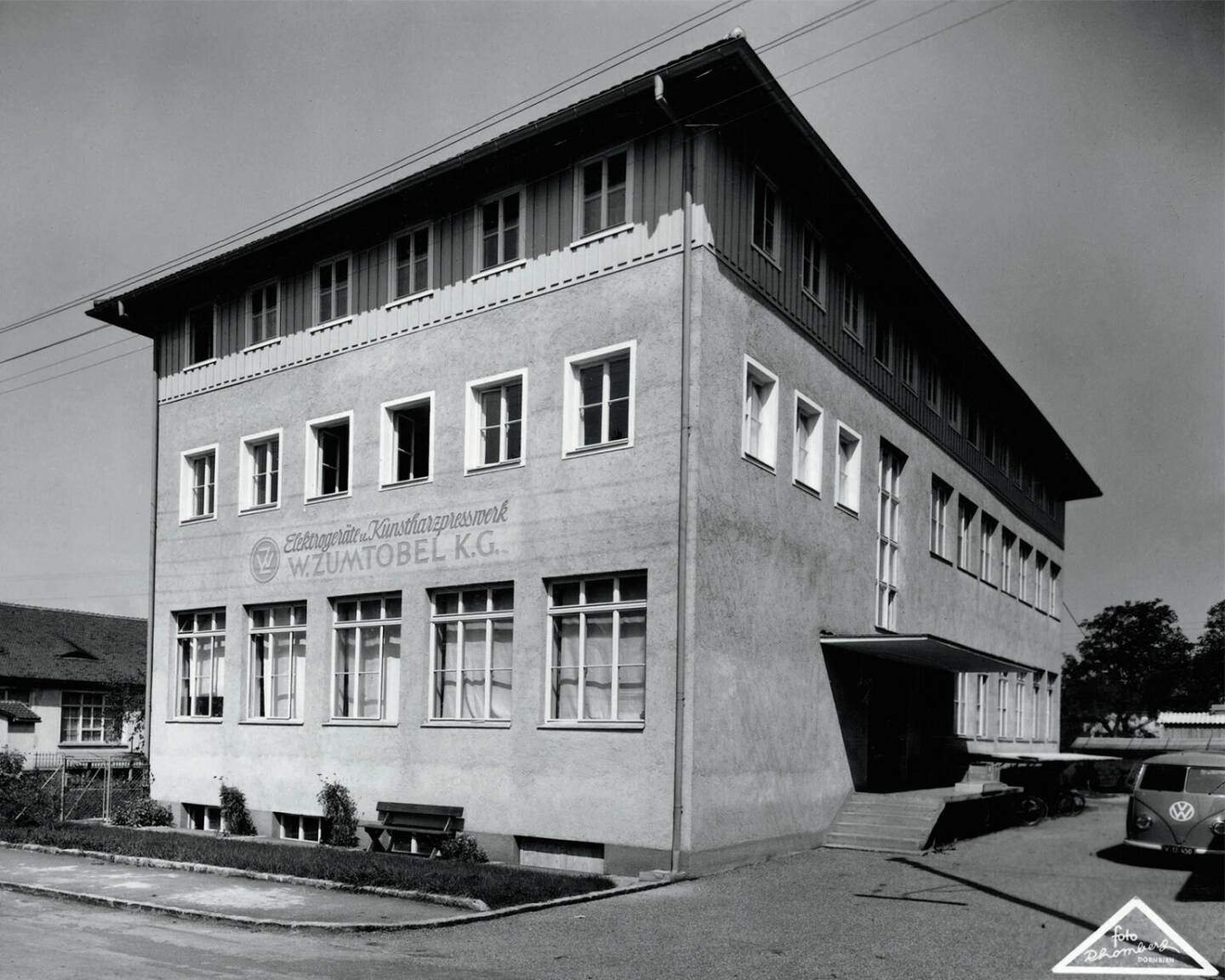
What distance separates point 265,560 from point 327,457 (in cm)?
217

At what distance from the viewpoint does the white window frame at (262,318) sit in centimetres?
2280

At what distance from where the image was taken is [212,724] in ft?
74.9

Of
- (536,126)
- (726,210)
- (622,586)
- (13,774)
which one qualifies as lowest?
(13,774)

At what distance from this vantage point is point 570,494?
17672 mm

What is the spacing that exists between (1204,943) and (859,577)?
10576 millimetres

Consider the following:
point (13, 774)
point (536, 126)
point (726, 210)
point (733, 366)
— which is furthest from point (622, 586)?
point (13, 774)

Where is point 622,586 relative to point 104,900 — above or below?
above

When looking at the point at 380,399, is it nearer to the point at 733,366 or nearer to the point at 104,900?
the point at 733,366

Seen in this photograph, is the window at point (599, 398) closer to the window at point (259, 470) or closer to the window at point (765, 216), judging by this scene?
the window at point (765, 216)

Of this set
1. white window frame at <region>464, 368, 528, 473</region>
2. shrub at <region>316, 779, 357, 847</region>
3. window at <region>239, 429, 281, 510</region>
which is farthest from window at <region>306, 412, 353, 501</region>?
shrub at <region>316, 779, 357, 847</region>

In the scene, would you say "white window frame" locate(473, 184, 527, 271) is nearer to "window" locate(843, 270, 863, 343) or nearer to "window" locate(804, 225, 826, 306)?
"window" locate(804, 225, 826, 306)

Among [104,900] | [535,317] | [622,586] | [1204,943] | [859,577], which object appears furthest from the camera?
[859,577]

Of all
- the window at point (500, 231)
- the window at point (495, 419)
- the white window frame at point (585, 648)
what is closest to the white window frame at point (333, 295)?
the window at point (500, 231)

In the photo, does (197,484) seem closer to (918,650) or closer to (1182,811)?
(918,650)
